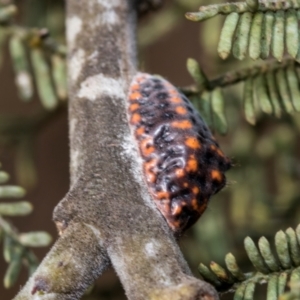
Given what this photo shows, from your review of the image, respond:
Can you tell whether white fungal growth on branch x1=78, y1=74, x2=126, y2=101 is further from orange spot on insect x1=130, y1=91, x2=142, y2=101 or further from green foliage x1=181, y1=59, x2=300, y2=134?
green foliage x1=181, y1=59, x2=300, y2=134

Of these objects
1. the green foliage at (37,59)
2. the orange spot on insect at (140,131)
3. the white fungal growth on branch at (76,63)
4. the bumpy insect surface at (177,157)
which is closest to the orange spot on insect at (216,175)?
the bumpy insect surface at (177,157)

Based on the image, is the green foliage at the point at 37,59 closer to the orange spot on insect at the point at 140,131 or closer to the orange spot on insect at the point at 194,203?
the orange spot on insect at the point at 140,131

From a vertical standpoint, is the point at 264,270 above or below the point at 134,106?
below

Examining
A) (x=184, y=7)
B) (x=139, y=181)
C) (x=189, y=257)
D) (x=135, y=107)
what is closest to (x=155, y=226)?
(x=139, y=181)

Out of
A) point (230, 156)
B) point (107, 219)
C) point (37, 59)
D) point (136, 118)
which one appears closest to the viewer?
point (107, 219)

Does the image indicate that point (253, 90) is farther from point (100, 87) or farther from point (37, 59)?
point (37, 59)

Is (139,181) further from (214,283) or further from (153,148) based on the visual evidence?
(214,283)

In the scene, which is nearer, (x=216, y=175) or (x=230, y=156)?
(x=216, y=175)

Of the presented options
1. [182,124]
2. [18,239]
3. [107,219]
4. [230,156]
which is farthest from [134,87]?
[230,156]
